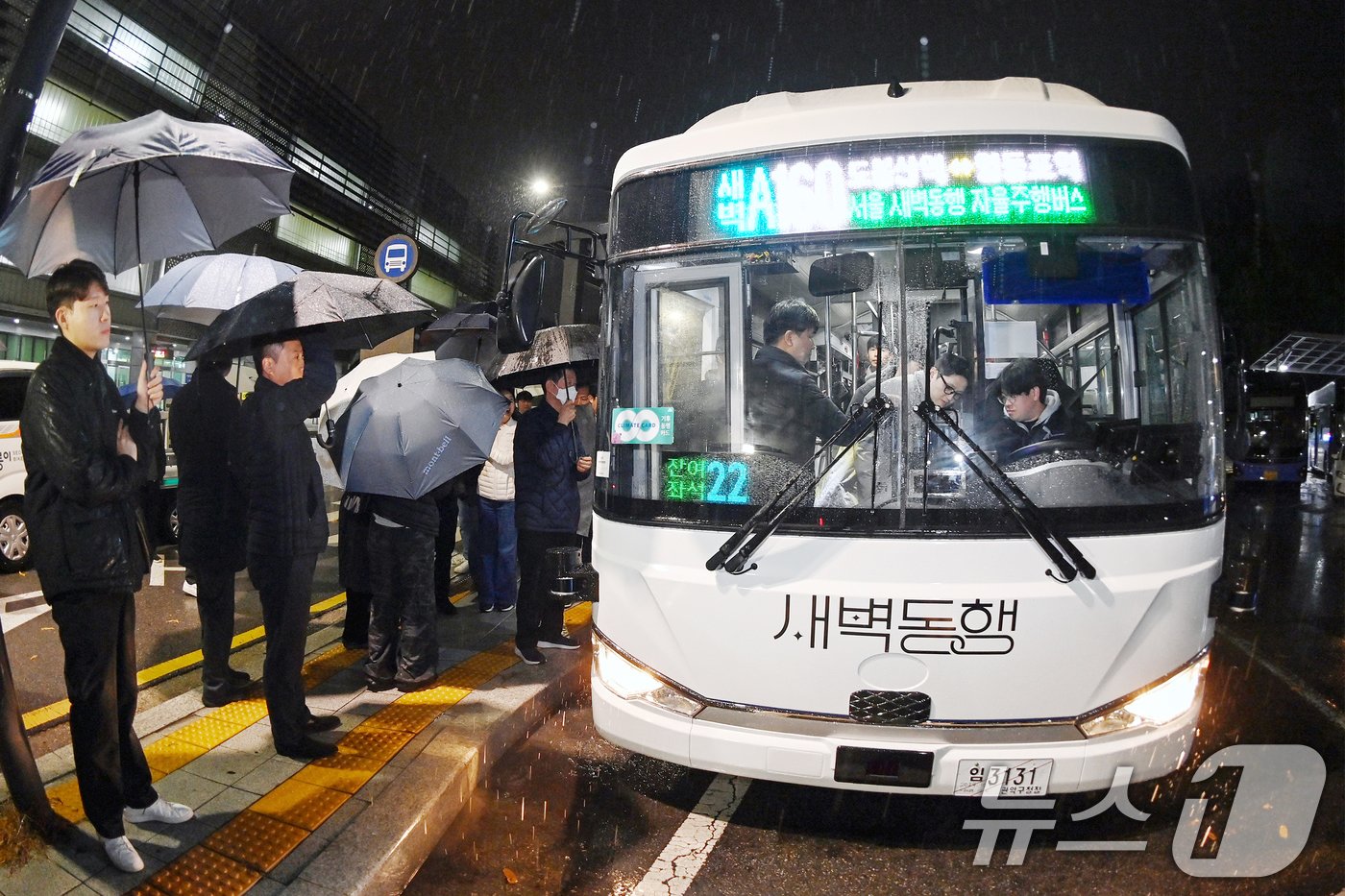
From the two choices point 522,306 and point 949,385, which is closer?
point 949,385

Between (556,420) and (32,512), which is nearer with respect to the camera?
(32,512)

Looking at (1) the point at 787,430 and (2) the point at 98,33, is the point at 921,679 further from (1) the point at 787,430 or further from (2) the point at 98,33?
(2) the point at 98,33

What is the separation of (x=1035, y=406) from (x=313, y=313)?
10.6 ft

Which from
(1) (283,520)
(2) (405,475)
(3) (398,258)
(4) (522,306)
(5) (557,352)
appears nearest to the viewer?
(4) (522,306)

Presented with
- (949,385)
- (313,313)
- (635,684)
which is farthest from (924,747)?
(313,313)

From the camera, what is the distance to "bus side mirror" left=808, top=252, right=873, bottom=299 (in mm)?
3111

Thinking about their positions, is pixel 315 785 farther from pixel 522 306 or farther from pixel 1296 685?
pixel 1296 685

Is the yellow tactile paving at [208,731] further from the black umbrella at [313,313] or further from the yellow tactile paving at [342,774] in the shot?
the black umbrella at [313,313]

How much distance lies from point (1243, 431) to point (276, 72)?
2996cm

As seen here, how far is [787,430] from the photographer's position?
318 cm

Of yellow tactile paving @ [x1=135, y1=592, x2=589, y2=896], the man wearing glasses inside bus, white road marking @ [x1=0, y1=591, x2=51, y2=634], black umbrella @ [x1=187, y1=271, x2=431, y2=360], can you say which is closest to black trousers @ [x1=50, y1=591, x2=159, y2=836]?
yellow tactile paving @ [x1=135, y1=592, x2=589, y2=896]

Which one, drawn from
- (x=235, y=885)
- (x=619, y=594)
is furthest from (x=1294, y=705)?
(x=235, y=885)

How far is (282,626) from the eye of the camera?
371 cm

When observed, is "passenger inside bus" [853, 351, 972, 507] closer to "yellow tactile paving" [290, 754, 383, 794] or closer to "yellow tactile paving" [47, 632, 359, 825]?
"yellow tactile paving" [290, 754, 383, 794]
